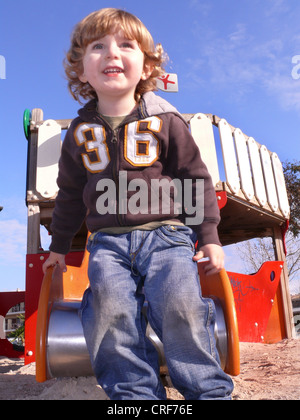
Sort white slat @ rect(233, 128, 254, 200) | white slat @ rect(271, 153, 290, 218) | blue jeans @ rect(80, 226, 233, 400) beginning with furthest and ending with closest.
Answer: white slat @ rect(271, 153, 290, 218) < white slat @ rect(233, 128, 254, 200) < blue jeans @ rect(80, 226, 233, 400)

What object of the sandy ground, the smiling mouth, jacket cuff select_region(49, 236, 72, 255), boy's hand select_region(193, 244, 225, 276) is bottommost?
the sandy ground

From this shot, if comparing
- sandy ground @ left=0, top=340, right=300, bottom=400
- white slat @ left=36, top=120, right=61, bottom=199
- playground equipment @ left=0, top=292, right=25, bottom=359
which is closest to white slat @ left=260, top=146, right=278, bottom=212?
sandy ground @ left=0, top=340, right=300, bottom=400

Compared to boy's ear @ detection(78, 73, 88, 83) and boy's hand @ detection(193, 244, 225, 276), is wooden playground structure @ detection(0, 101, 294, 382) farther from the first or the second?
boy's ear @ detection(78, 73, 88, 83)

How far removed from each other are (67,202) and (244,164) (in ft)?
9.65

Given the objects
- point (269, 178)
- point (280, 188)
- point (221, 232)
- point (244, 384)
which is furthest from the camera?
point (221, 232)

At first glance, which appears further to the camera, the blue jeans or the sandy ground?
the sandy ground

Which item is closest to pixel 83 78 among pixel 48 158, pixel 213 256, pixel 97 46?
pixel 97 46

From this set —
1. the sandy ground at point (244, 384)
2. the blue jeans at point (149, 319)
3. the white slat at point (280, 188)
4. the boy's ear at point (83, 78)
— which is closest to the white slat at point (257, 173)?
the white slat at point (280, 188)

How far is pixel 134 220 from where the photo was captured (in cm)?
156

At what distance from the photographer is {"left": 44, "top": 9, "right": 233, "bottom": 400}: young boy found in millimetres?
1393

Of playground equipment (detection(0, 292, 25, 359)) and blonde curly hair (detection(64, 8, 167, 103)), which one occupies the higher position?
blonde curly hair (detection(64, 8, 167, 103))

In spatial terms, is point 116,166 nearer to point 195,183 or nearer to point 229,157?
point 195,183

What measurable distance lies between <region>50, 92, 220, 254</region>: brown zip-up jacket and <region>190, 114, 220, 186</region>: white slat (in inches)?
86.7

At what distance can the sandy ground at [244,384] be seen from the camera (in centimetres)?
184
